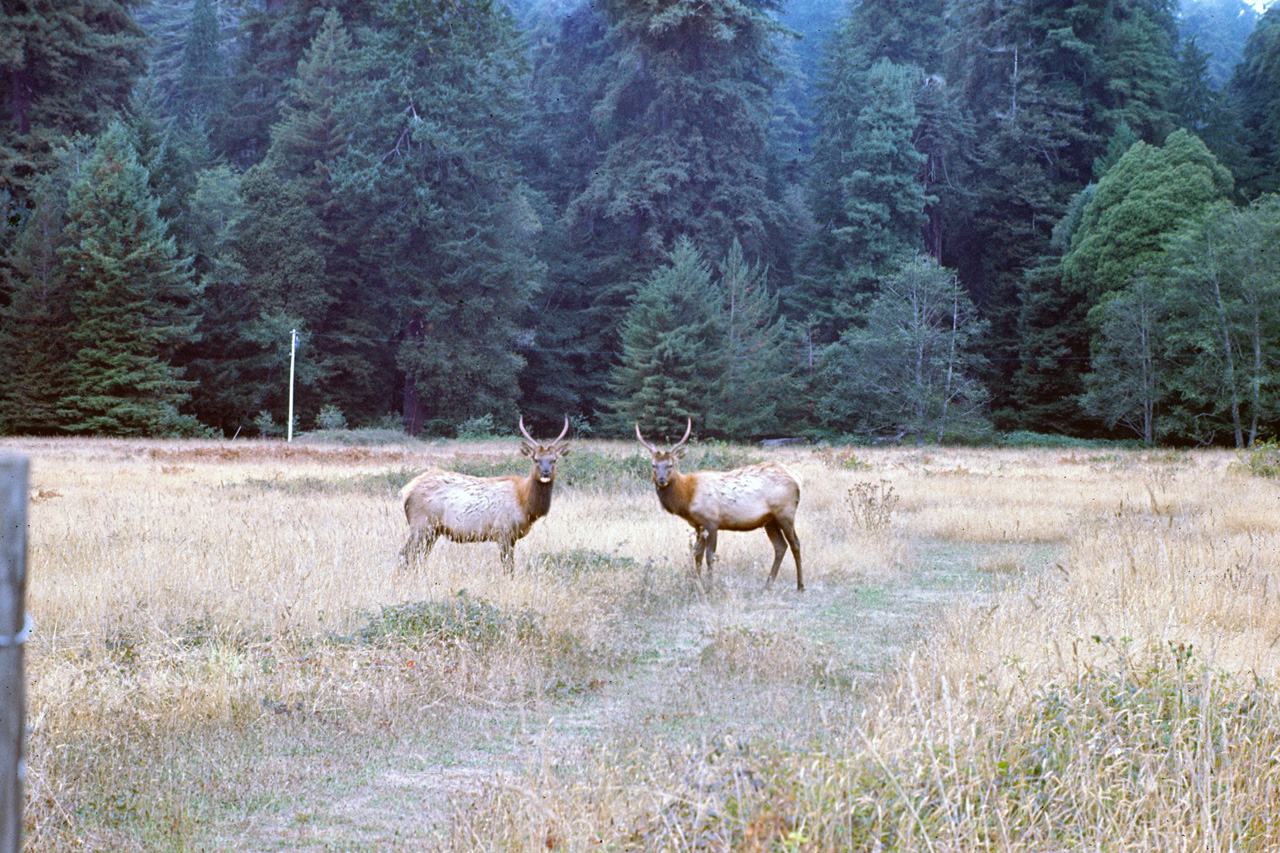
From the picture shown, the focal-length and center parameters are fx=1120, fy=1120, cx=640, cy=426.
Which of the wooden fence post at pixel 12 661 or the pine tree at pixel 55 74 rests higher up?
the pine tree at pixel 55 74

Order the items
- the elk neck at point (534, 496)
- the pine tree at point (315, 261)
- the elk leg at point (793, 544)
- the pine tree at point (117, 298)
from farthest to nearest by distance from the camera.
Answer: the pine tree at point (315, 261)
the pine tree at point (117, 298)
the elk leg at point (793, 544)
the elk neck at point (534, 496)

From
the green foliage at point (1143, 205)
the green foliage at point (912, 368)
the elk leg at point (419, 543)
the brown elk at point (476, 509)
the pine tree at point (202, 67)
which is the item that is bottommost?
the elk leg at point (419, 543)

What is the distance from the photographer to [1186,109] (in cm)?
5038

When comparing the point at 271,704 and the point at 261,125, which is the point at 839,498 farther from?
the point at 261,125

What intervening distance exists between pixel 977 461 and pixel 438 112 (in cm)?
2510

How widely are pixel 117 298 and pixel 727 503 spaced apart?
3441 cm

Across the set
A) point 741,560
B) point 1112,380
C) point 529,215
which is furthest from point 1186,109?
point 741,560

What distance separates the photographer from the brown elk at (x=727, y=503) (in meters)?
10.7

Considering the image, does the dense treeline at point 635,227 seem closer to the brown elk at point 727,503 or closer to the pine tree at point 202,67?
the pine tree at point 202,67

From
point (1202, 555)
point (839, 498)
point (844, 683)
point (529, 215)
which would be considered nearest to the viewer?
point (844, 683)

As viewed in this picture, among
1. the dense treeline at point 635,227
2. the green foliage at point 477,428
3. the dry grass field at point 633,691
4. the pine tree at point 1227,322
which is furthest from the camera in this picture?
the green foliage at point 477,428

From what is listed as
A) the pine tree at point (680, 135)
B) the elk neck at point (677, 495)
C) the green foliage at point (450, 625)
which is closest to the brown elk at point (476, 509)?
the elk neck at point (677, 495)

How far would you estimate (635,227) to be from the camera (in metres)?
49.0

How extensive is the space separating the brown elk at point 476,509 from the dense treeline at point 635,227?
95.8 feet
